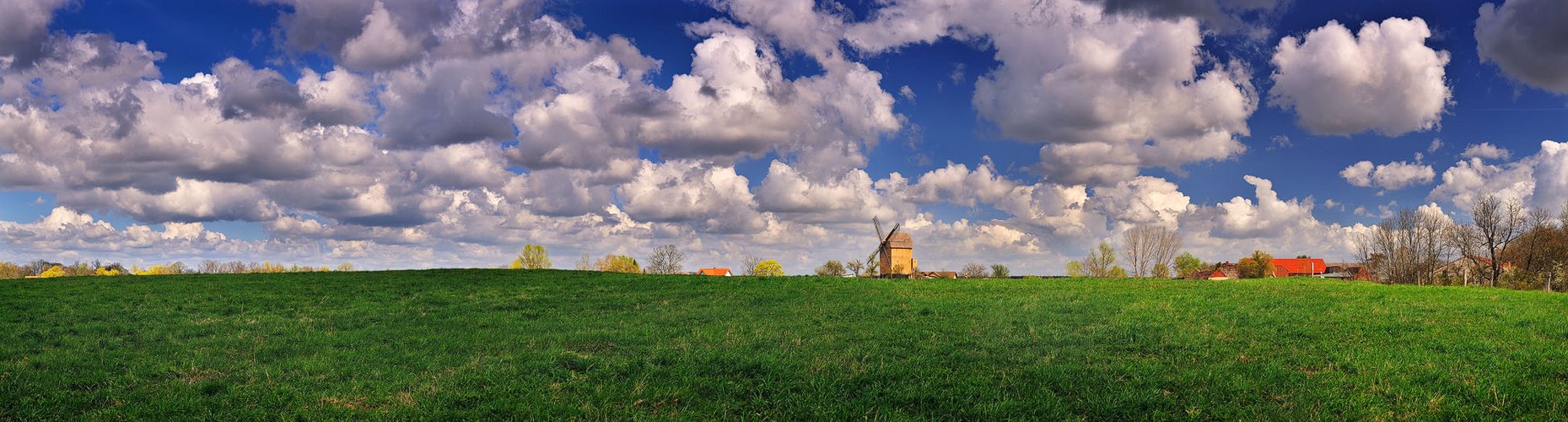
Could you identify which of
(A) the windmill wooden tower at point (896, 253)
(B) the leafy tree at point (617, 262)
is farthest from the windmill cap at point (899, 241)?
(B) the leafy tree at point (617, 262)

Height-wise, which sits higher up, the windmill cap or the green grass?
the windmill cap

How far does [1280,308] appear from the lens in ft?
67.3

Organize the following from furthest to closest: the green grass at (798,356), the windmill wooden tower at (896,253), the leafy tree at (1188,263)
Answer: the leafy tree at (1188,263) < the windmill wooden tower at (896,253) < the green grass at (798,356)

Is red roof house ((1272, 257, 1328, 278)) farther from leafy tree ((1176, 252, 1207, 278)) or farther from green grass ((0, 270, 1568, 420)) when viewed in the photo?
green grass ((0, 270, 1568, 420))

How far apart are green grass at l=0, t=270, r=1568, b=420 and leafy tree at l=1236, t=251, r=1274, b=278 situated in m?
94.3

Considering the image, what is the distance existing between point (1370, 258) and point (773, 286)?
9442cm

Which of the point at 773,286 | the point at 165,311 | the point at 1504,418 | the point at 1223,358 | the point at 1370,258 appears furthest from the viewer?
the point at 1370,258

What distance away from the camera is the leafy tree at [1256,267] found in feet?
359

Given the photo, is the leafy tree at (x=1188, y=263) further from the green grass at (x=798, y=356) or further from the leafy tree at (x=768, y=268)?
the green grass at (x=798, y=356)

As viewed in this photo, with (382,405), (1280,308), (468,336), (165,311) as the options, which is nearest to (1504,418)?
(1280,308)

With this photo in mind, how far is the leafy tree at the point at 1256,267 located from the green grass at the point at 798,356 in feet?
309

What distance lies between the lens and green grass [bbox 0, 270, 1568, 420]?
10.9 metres

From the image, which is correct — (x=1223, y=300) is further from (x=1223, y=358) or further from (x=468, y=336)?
(x=468, y=336)

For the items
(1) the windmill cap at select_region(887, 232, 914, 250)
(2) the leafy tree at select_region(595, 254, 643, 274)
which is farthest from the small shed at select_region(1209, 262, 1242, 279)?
(2) the leafy tree at select_region(595, 254, 643, 274)
